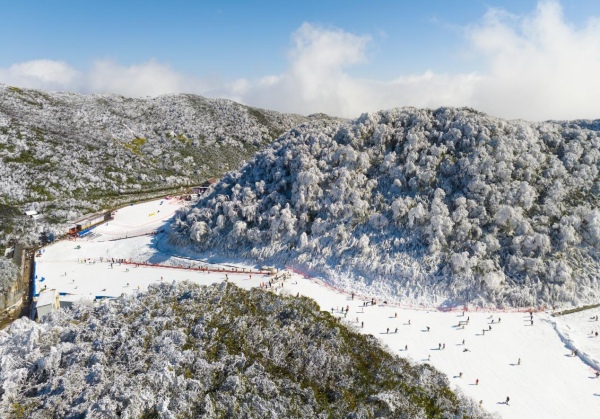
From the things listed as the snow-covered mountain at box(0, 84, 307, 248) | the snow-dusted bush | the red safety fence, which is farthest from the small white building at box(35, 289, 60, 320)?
the snow-covered mountain at box(0, 84, 307, 248)

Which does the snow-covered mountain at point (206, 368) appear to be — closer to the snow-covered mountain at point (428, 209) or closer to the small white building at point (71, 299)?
the small white building at point (71, 299)

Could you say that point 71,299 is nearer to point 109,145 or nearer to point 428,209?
point 428,209

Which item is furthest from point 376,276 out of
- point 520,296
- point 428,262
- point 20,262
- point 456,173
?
point 20,262

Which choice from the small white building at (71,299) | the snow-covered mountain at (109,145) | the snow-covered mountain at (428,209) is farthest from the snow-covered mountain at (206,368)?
the snow-covered mountain at (109,145)

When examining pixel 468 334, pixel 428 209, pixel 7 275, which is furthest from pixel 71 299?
pixel 428 209

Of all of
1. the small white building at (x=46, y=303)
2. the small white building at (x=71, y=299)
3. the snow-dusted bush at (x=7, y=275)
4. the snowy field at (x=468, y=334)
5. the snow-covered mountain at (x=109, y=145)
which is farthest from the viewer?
the snow-covered mountain at (x=109, y=145)

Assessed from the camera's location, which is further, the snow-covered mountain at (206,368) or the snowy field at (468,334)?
the snowy field at (468,334)

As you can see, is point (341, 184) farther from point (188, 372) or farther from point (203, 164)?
point (203, 164)
